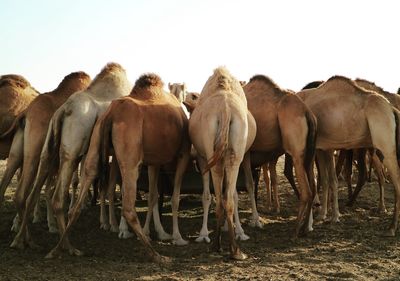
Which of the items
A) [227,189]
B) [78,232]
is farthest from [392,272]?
[78,232]

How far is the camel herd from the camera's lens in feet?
22.7

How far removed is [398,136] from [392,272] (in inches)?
121

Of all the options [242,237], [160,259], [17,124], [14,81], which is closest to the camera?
[160,259]

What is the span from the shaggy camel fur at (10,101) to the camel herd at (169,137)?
0.02 meters

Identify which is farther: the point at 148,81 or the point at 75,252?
the point at 148,81

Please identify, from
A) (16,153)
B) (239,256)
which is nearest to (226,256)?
(239,256)

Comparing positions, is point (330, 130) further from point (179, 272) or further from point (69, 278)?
point (69, 278)

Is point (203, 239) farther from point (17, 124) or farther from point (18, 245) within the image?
point (17, 124)

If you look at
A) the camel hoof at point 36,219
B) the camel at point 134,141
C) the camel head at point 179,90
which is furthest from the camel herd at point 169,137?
the camel head at point 179,90

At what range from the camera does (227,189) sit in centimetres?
687

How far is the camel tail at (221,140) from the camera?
6.77 meters

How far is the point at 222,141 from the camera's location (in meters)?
6.80

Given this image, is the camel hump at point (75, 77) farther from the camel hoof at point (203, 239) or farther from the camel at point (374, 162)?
the camel at point (374, 162)

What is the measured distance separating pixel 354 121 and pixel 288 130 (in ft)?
4.48
